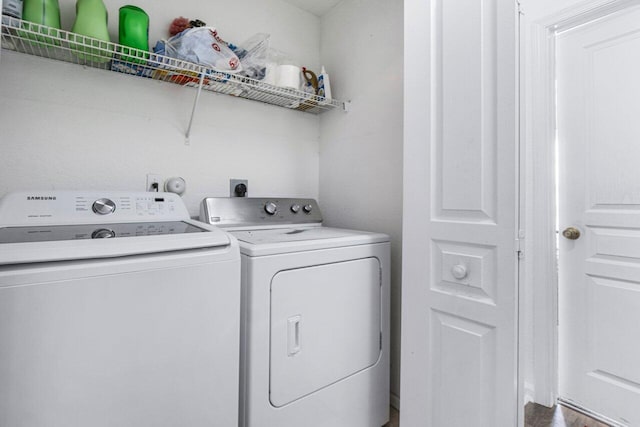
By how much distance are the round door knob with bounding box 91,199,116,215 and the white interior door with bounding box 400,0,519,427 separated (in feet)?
4.19

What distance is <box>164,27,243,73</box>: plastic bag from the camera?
4.90ft

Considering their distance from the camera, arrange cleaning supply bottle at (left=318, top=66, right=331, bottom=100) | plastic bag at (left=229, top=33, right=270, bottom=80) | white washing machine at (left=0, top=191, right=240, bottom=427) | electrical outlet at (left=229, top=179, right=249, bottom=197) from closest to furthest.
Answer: white washing machine at (left=0, top=191, right=240, bottom=427) < plastic bag at (left=229, top=33, right=270, bottom=80) < electrical outlet at (left=229, top=179, right=249, bottom=197) < cleaning supply bottle at (left=318, top=66, right=331, bottom=100)

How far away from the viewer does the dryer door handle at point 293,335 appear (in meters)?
1.24

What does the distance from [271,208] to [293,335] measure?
2.54 feet

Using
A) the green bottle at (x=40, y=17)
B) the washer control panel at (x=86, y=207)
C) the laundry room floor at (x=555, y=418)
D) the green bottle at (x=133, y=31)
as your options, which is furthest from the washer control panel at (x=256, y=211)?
the laundry room floor at (x=555, y=418)

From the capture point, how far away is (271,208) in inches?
70.4

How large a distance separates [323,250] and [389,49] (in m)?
1.31

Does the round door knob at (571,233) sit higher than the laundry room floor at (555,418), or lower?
higher

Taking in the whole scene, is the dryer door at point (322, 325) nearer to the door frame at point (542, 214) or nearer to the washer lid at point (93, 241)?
the washer lid at point (93, 241)

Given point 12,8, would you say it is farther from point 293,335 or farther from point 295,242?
point 293,335

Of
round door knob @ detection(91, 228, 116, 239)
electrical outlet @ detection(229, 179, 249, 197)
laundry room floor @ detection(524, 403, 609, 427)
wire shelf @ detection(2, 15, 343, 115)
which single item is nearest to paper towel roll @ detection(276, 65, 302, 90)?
wire shelf @ detection(2, 15, 343, 115)

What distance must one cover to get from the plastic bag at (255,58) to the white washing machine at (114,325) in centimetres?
106

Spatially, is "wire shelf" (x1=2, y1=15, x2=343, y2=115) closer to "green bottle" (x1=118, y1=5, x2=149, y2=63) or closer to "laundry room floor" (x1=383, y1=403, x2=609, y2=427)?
"green bottle" (x1=118, y1=5, x2=149, y2=63)

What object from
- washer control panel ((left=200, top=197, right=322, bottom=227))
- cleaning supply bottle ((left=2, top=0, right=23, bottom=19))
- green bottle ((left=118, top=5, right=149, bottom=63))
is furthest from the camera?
washer control panel ((left=200, top=197, right=322, bottom=227))
